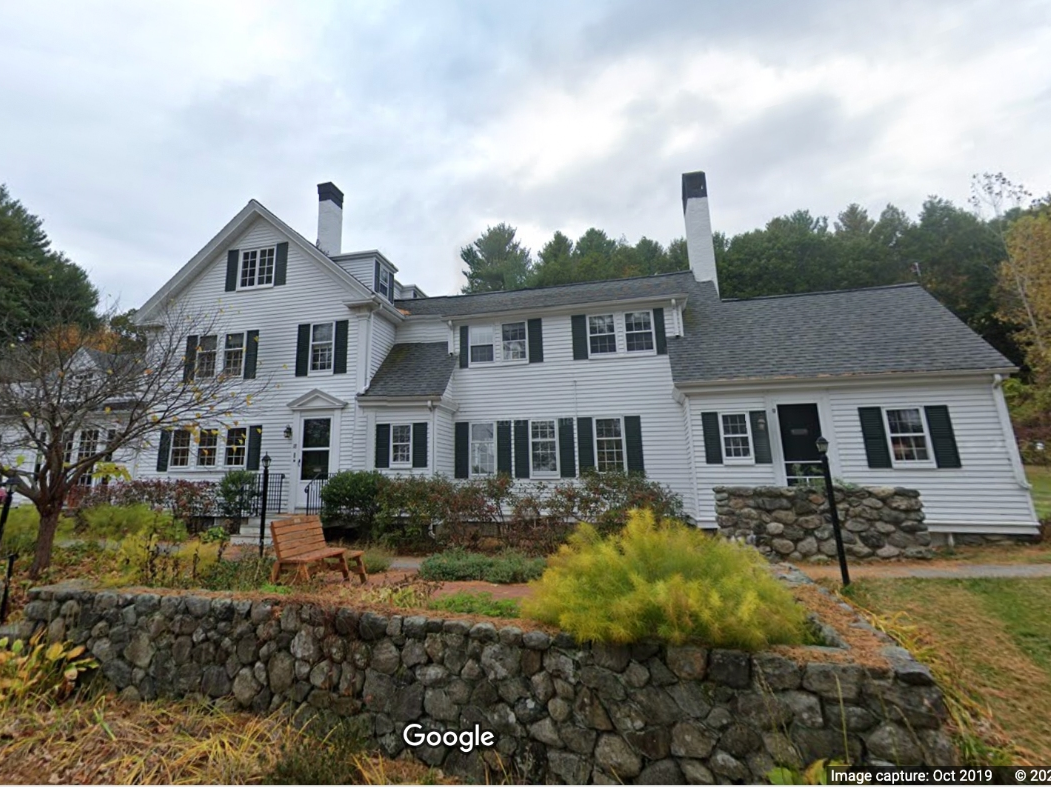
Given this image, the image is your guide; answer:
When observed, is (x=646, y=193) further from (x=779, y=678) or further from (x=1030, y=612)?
(x=779, y=678)

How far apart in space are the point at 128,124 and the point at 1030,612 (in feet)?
56.9

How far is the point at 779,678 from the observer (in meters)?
A: 2.85

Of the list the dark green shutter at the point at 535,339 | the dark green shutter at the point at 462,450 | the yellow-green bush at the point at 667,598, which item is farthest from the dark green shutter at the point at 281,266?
the yellow-green bush at the point at 667,598

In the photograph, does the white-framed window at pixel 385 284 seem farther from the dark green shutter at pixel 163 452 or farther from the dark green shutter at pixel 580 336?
the dark green shutter at pixel 163 452

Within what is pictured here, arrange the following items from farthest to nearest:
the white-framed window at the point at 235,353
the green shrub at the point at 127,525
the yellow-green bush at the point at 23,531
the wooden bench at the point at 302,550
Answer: the white-framed window at the point at 235,353
the green shrub at the point at 127,525
the yellow-green bush at the point at 23,531
the wooden bench at the point at 302,550

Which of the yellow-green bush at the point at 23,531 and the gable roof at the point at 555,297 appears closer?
the yellow-green bush at the point at 23,531

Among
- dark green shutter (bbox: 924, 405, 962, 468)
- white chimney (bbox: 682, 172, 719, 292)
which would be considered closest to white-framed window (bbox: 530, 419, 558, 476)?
white chimney (bbox: 682, 172, 719, 292)

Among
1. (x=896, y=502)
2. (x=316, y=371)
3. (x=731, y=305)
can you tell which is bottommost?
(x=896, y=502)

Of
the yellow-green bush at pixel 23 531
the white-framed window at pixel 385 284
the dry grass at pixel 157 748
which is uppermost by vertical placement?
the white-framed window at pixel 385 284

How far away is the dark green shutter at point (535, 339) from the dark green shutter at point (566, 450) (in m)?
2.09

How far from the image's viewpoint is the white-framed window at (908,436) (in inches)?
388

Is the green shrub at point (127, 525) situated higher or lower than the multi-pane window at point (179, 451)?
lower

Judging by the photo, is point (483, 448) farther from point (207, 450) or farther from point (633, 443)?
point (207, 450)

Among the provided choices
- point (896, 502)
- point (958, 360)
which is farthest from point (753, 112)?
point (896, 502)
